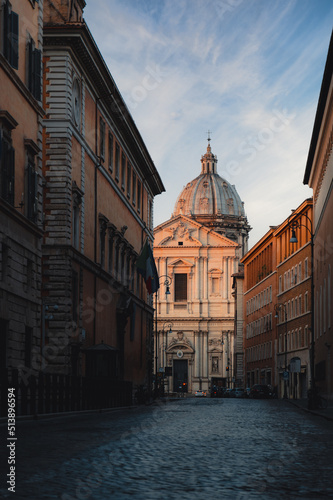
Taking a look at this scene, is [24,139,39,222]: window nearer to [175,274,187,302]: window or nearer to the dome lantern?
[175,274,187,302]: window

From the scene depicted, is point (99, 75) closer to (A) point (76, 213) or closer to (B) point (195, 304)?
(A) point (76, 213)

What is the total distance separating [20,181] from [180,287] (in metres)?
87.9

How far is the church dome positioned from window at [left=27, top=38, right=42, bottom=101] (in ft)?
400

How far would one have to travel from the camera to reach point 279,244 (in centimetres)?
8312

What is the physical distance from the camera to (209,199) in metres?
157

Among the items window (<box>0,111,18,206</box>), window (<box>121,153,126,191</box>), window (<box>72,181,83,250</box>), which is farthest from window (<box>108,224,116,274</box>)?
window (<box>0,111,18,206</box>)

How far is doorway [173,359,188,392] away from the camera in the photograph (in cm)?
11575

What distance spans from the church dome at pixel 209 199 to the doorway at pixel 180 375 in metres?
41.6

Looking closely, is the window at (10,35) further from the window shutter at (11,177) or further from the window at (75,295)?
the window at (75,295)

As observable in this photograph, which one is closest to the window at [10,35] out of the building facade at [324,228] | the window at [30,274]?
the window at [30,274]

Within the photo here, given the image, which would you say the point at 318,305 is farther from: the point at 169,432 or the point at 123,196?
the point at 169,432

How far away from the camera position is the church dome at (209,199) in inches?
6117

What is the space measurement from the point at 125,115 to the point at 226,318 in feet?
220

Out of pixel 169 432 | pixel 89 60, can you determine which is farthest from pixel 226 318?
pixel 169 432
